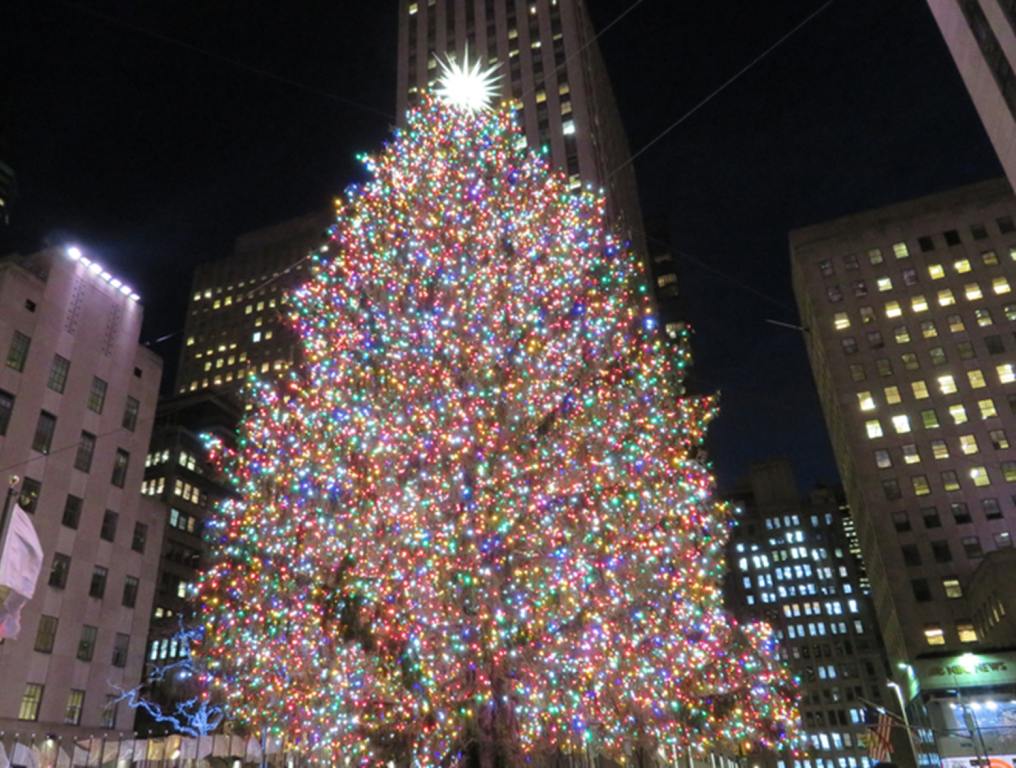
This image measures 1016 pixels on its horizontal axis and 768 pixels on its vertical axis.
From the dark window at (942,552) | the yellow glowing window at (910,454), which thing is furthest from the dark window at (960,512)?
the yellow glowing window at (910,454)

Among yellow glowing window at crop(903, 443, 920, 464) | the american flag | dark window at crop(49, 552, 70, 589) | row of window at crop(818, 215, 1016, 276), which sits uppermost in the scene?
row of window at crop(818, 215, 1016, 276)

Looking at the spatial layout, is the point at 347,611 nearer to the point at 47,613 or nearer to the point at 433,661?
the point at 433,661

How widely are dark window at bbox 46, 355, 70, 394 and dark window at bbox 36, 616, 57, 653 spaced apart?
31.5 ft

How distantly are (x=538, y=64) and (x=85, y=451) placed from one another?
156 feet

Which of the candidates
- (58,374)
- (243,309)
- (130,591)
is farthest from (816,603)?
(58,374)

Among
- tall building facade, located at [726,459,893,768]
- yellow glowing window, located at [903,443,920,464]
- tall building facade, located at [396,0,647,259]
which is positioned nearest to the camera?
tall building facade, located at [396,0,647,259]

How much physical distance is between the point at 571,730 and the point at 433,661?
116 inches

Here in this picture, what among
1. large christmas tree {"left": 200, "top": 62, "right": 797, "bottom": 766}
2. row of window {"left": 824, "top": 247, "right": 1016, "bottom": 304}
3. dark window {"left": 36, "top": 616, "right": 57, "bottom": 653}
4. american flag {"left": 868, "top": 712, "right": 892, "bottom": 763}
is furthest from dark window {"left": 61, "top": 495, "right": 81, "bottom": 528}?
row of window {"left": 824, "top": 247, "right": 1016, "bottom": 304}

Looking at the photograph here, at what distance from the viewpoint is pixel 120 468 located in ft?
118

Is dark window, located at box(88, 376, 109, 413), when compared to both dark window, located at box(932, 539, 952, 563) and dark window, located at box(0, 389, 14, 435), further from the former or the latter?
dark window, located at box(932, 539, 952, 563)

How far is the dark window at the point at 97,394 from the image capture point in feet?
114

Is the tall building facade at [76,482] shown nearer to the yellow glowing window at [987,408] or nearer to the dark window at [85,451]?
the dark window at [85,451]

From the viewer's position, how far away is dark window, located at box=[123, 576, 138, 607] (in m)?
34.8

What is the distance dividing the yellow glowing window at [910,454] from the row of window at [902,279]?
17713 millimetres
